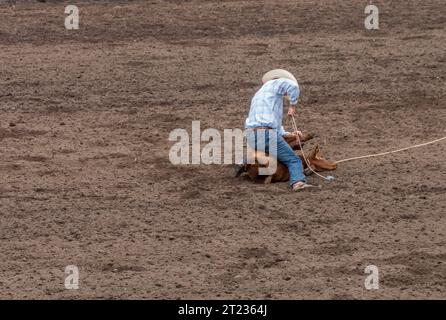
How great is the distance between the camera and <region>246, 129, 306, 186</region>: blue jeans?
11.5m

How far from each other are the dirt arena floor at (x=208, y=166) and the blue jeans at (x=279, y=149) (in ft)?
0.64

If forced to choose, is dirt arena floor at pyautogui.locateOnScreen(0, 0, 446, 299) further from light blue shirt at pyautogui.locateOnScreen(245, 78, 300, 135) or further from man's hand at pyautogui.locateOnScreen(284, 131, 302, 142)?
light blue shirt at pyautogui.locateOnScreen(245, 78, 300, 135)

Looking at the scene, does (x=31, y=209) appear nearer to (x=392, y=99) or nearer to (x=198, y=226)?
(x=198, y=226)

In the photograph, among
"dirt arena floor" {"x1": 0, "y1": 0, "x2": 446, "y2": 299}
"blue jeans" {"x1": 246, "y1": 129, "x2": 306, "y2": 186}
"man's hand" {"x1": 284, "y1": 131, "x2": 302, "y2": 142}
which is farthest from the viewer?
"man's hand" {"x1": 284, "y1": 131, "x2": 302, "y2": 142}

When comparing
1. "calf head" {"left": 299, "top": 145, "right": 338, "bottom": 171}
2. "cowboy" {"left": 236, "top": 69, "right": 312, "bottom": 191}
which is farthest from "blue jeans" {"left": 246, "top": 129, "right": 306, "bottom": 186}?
"calf head" {"left": 299, "top": 145, "right": 338, "bottom": 171}

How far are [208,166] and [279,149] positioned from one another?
2.99ft

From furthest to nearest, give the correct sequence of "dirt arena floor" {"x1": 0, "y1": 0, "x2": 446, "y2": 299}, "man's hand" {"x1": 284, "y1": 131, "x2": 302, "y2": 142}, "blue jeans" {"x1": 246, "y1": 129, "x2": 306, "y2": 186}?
"man's hand" {"x1": 284, "y1": 131, "x2": 302, "y2": 142}, "blue jeans" {"x1": 246, "y1": 129, "x2": 306, "y2": 186}, "dirt arena floor" {"x1": 0, "y1": 0, "x2": 446, "y2": 299}

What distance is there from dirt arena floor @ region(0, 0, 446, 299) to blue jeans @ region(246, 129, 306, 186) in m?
0.20

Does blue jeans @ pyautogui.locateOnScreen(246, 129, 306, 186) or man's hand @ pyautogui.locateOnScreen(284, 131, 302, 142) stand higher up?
man's hand @ pyautogui.locateOnScreen(284, 131, 302, 142)

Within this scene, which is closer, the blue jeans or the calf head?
the blue jeans

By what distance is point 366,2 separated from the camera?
16578mm

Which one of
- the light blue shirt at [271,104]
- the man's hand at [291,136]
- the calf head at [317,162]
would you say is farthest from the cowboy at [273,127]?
the calf head at [317,162]

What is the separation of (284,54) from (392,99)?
1818mm

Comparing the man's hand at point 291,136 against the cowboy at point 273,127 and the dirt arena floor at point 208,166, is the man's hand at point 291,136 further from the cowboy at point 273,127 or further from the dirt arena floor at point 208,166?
the dirt arena floor at point 208,166
